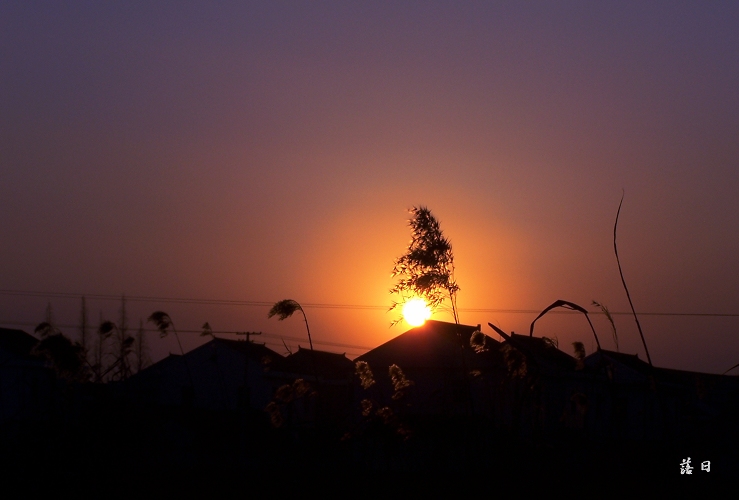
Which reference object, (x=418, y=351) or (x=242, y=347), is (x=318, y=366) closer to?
(x=242, y=347)

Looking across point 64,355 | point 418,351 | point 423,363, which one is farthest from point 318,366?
point 64,355

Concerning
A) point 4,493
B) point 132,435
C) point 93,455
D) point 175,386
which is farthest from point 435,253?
point 175,386

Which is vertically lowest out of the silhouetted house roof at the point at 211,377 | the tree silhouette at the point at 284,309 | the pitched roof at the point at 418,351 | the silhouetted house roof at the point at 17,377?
the tree silhouette at the point at 284,309

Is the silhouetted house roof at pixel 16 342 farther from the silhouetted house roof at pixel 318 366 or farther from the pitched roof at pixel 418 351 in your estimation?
the pitched roof at pixel 418 351

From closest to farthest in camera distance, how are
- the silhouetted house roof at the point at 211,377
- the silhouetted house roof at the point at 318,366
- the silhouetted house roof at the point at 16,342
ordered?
the silhouetted house roof at the point at 16,342 → the silhouetted house roof at the point at 318,366 → the silhouetted house roof at the point at 211,377

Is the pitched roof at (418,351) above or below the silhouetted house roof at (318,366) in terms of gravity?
below

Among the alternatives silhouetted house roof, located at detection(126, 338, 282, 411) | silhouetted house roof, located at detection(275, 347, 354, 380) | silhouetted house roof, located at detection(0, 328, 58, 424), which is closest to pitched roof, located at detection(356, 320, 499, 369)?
silhouetted house roof, located at detection(275, 347, 354, 380)

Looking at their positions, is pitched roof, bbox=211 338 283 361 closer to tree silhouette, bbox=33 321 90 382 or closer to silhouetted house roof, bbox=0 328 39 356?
silhouetted house roof, bbox=0 328 39 356

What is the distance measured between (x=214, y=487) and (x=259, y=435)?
9703 millimetres

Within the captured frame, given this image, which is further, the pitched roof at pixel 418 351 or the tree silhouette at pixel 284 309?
the pitched roof at pixel 418 351

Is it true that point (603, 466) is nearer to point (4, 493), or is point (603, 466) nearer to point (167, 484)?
point (167, 484)

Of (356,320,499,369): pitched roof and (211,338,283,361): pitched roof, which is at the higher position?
(211,338,283,361): pitched roof

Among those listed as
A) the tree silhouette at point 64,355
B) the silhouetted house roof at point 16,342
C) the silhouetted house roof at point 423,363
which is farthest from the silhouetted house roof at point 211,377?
the tree silhouette at point 64,355

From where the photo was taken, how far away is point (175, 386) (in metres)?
53.0
